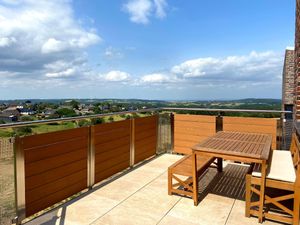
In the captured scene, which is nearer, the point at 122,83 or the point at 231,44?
the point at 231,44

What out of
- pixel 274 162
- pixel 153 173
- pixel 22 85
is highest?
pixel 22 85

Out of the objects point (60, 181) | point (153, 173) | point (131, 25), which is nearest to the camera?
point (60, 181)

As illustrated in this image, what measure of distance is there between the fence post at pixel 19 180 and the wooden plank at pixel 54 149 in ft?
0.24

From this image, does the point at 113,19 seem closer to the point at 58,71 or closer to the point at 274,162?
the point at 58,71

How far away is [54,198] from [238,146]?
236 centimetres

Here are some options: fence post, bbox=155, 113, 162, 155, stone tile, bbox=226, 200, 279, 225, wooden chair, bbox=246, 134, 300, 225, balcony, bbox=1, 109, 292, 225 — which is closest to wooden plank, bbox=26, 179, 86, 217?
balcony, bbox=1, 109, 292, 225

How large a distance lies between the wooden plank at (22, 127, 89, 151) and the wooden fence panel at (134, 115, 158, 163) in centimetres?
152

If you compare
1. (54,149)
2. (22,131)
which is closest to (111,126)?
(54,149)

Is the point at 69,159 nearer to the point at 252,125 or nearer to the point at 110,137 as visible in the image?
the point at 110,137

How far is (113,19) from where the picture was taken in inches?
448

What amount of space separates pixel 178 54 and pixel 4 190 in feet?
37.9

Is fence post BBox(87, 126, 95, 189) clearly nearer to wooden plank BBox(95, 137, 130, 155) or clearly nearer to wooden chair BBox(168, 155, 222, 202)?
wooden plank BBox(95, 137, 130, 155)

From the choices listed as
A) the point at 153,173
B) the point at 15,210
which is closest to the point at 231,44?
the point at 153,173

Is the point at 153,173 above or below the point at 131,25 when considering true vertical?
below
